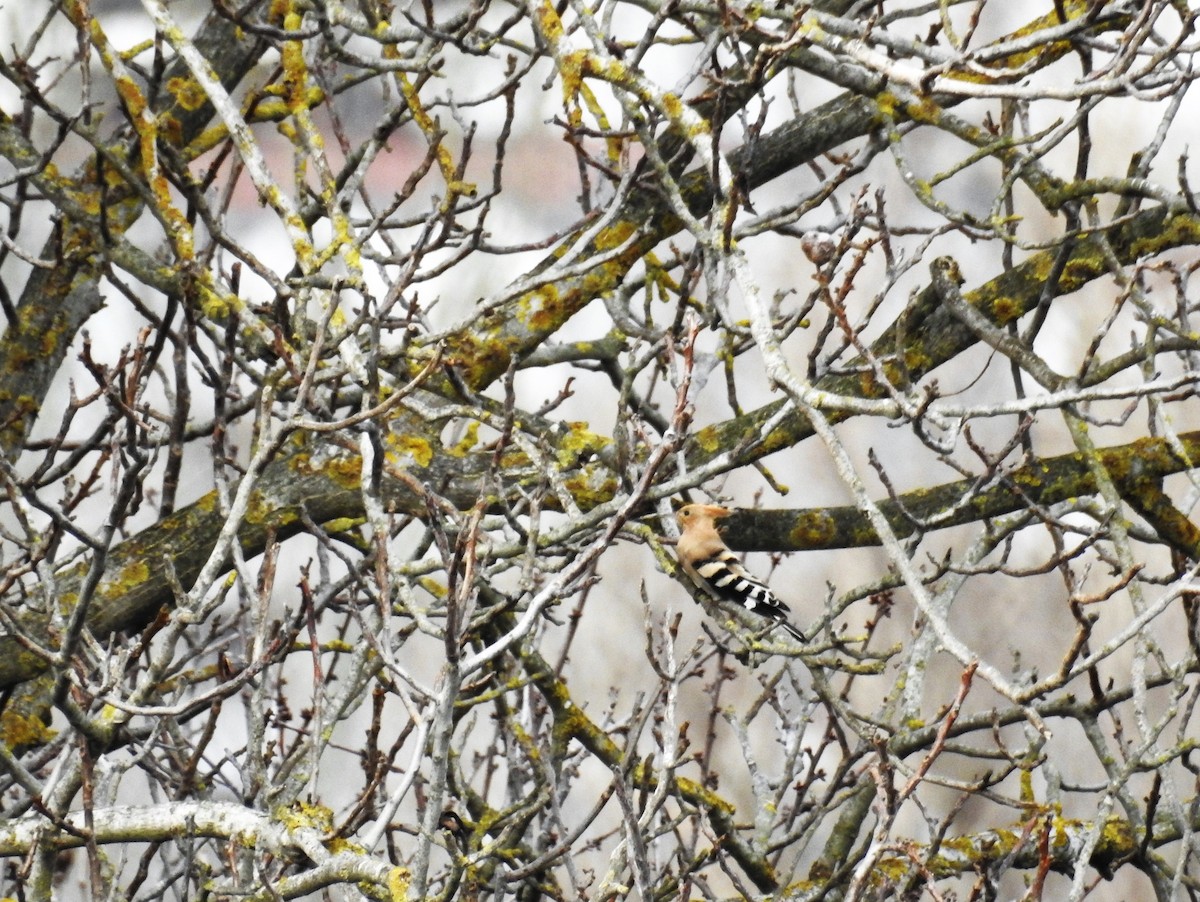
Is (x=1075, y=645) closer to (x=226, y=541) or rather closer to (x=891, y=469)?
(x=226, y=541)

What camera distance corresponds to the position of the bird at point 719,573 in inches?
155

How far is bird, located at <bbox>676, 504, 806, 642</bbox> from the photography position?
3.94 metres

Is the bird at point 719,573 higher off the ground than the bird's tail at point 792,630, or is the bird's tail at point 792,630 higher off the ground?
the bird at point 719,573

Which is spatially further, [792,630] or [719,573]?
[719,573]

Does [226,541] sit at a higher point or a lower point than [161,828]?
higher

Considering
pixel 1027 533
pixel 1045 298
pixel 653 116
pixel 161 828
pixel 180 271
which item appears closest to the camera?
pixel 161 828

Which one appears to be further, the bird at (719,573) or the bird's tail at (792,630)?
the bird at (719,573)

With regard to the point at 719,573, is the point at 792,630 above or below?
below

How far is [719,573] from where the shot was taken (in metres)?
4.01

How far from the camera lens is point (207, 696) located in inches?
104

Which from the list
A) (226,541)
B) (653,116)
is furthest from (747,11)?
(226,541)

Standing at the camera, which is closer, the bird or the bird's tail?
the bird's tail

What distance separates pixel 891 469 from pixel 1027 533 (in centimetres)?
110

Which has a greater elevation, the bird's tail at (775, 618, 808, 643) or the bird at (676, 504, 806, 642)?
the bird at (676, 504, 806, 642)
